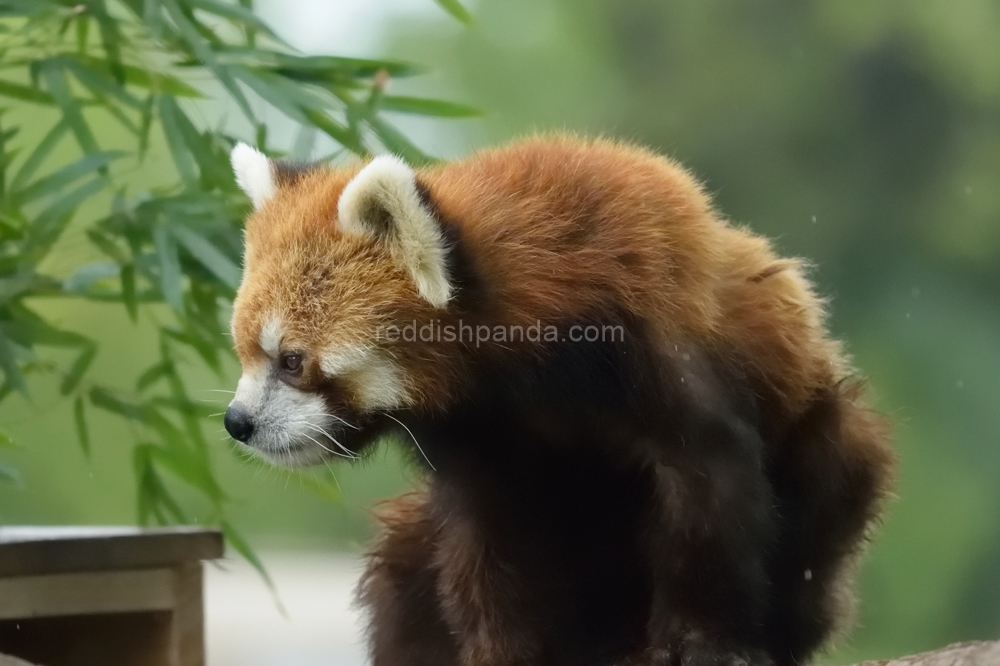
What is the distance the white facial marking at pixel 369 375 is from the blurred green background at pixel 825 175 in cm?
79

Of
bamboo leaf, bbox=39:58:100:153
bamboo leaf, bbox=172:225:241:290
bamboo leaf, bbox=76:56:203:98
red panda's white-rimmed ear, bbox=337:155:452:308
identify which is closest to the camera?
red panda's white-rimmed ear, bbox=337:155:452:308

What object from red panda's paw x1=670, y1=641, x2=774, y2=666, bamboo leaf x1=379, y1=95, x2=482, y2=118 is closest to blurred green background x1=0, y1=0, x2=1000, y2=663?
bamboo leaf x1=379, y1=95, x2=482, y2=118

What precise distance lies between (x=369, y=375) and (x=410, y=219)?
0.79ft

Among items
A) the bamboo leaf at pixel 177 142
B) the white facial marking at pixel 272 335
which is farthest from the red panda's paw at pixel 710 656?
the bamboo leaf at pixel 177 142

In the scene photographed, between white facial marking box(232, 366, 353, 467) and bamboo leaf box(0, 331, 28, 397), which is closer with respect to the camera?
white facial marking box(232, 366, 353, 467)

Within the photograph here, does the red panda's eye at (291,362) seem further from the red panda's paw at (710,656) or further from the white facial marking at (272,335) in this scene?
the red panda's paw at (710,656)

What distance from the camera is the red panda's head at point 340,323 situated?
1452 millimetres

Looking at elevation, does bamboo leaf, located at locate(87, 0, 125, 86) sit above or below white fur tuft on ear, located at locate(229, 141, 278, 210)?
above

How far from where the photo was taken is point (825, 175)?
271cm

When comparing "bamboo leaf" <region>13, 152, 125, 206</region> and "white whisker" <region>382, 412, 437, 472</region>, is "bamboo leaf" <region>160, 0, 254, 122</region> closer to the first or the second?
"bamboo leaf" <region>13, 152, 125, 206</region>

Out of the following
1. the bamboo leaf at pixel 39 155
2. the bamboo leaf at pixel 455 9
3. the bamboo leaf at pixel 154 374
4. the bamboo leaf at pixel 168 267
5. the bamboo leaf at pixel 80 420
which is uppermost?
the bamboo leaf at pixel 455 9

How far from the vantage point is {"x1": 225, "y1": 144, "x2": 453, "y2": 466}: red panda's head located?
4.76 feet

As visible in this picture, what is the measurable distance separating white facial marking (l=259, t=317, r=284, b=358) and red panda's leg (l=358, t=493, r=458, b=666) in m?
0.50

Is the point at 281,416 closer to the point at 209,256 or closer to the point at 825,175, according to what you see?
the point at 209,256
